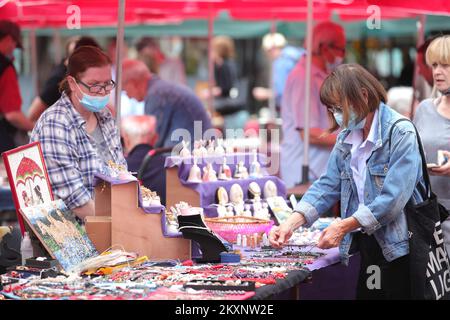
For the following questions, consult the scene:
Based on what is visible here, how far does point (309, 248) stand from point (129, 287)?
4.38 feet

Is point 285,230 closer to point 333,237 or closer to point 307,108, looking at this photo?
point 333,237

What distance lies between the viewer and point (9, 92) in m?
8.34

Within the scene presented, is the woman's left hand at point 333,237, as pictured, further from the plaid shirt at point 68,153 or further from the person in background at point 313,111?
Answer: the person in background at point 313,111

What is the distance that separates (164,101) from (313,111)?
132cm

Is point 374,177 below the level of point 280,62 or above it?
below

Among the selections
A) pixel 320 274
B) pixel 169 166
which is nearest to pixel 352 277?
pixel 320 274

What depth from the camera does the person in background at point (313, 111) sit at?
7.74 meters

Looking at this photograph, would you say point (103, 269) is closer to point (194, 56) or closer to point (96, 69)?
point (96, 69)

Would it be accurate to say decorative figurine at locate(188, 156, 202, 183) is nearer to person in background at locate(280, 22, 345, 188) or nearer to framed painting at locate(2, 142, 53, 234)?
framed painting at locate(2, 142, 53, 234)

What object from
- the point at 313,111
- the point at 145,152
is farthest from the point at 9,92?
the point at 313,111

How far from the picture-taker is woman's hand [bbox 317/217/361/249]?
4305 mm

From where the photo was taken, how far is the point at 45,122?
475 centimetres

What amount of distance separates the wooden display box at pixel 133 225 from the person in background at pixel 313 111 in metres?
3.35

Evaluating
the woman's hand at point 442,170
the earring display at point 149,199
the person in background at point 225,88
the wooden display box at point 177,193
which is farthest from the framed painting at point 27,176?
the person in background at point 225,88
